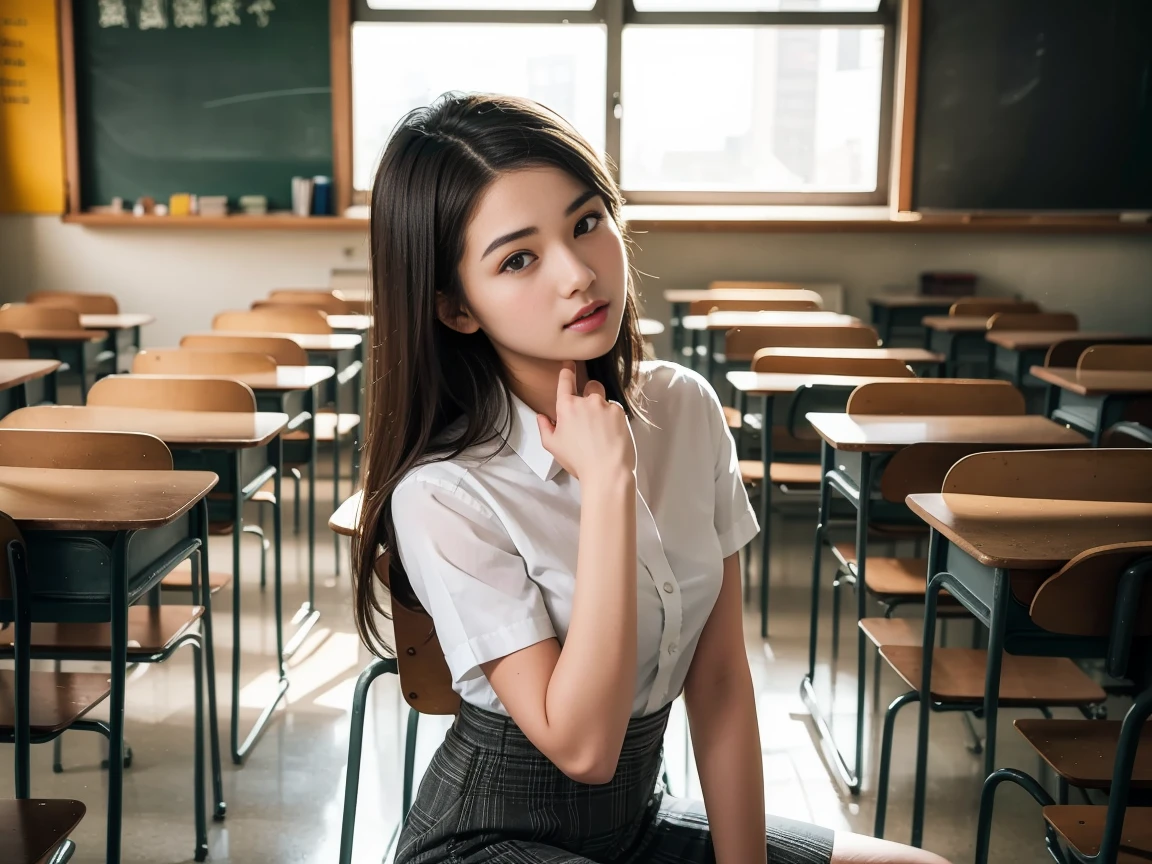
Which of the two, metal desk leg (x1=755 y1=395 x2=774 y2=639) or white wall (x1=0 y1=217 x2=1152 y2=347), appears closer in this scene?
metal desk leg (x1=755 y1=395 x2=774 y2=639)

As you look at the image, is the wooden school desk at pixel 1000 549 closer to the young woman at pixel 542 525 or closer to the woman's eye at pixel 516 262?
the young woman at pixel 542 525

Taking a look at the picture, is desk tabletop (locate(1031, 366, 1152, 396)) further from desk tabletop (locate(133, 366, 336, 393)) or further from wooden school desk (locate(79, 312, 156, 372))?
wooden school desk (locate(79, 312, 156, 372))

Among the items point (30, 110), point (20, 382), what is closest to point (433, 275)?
point (20, 382)

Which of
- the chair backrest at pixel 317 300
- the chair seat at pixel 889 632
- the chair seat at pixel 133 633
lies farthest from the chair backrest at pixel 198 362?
the chair seat at pixel 889 632

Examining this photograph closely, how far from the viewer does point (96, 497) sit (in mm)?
1879

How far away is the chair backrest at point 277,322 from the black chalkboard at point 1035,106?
3.44m

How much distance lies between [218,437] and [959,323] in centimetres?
349

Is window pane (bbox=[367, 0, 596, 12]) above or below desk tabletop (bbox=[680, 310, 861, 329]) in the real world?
above

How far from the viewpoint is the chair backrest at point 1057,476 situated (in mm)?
1979

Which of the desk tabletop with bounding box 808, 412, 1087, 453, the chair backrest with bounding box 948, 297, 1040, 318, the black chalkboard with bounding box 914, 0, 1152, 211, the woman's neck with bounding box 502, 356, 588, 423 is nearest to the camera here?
the woman's neck with bounding box 502, 356, 588, 423

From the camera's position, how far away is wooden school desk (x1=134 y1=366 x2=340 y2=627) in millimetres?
3148

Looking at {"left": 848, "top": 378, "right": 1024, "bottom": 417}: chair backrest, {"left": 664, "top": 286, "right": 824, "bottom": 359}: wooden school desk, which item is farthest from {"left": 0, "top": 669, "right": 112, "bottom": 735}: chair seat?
{"left": 664, "top": 286, "right": 824, "bottom": 359}: wooden school desk

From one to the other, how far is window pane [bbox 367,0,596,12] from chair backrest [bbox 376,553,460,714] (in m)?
5.27

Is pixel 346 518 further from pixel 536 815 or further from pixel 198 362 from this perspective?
pixel 198 362
